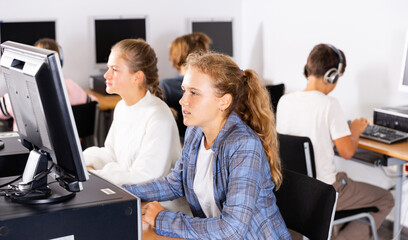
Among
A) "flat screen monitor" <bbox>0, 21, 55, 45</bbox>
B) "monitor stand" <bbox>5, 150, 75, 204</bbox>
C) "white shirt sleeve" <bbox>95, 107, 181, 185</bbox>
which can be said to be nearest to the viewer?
"monitor stand" <bbox>5, 150, 75, 204</bbox>

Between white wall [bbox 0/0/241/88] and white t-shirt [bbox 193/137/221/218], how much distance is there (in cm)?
254

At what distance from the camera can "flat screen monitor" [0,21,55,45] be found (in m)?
3.74

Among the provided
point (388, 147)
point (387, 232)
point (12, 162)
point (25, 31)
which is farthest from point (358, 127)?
point (25, 31)

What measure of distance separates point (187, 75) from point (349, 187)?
52.3 inches

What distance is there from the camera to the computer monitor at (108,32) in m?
4.07

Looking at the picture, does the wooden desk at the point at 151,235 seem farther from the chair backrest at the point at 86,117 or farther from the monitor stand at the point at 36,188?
the chair backrest at the point at 86,117

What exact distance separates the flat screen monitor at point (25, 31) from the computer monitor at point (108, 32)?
13.8 inches

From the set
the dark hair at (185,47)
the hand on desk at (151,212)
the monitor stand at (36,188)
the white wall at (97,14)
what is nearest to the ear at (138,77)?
the hand on desk at (151,212)

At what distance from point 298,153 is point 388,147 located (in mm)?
574

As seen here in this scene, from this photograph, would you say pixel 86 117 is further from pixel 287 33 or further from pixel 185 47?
pixel 287 33

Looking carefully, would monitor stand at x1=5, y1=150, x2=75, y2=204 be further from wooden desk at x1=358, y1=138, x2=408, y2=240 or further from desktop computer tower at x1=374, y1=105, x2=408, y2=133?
desktop computer tower at x1=374, y1=105, x2=408, y2=133

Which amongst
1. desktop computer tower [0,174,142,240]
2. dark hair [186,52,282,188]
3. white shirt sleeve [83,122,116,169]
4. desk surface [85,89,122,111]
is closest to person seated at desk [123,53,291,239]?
dark hair [186,52,282,188]

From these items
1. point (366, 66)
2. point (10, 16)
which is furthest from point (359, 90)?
point (10, 16)

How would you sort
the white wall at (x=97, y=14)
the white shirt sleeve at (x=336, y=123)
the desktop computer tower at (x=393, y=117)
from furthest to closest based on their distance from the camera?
the white wall at (x=97, y=14)
the desktop computer tower at (x=393, y=117)
the white shirt sleeve at (x=336, y=123)
